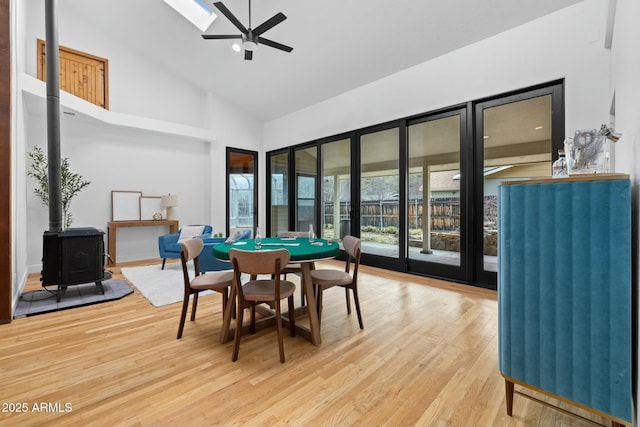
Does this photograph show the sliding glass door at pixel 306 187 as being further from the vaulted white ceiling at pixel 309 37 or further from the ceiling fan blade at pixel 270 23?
the ceiling fan blade at pixel 270 23

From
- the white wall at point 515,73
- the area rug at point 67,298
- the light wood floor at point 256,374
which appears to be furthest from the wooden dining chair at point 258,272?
the white wall at point 515,73

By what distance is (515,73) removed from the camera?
3.56m

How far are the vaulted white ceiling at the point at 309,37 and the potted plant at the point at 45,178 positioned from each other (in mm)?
2741

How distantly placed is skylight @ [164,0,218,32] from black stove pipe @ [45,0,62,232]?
163cm

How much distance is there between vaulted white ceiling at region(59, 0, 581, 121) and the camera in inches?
141

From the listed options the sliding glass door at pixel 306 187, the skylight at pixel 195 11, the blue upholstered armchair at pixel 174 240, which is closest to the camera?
the skylight at pixel 195 11

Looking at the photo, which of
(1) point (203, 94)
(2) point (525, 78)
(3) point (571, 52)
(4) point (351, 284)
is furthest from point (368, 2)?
(1) point (203, 94)

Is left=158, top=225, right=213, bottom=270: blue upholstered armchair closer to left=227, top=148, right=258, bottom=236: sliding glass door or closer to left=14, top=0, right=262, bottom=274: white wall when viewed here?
left=14, top=0, right=262, bottom=274: white wall

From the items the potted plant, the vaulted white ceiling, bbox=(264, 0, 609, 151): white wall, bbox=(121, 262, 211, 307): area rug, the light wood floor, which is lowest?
the light wood floor

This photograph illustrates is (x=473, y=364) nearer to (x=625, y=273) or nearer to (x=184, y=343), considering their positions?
(x=625, y=273)

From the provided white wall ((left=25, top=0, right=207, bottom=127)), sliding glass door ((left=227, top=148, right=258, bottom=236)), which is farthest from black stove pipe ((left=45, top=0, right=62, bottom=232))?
sliding glass door ((left=227, top=148, right=258, bottom=236))

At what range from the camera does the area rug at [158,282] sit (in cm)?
343

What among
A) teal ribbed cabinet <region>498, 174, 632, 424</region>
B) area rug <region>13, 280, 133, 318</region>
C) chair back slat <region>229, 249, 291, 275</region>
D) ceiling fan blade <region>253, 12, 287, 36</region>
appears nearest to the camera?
teal ribbed cabinet <region>498, 174, 632, 424</region>

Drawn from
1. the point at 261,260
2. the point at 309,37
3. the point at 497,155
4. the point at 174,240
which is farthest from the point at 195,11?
the point at 497,155
